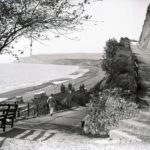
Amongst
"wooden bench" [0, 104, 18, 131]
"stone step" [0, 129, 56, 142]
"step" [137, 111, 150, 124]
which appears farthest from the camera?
"wooden bench" [0, 104, 18, 131]

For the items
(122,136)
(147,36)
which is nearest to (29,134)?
(122,136)

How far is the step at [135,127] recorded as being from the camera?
8.15 meters

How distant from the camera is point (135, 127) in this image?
8.48 m

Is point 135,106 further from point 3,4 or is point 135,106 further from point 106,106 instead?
point 3,4

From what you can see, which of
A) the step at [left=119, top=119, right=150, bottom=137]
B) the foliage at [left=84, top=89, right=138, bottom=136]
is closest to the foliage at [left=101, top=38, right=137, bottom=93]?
the foliage at [left=84, top=89, right=138, bottom=136]

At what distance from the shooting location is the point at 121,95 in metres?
13.3

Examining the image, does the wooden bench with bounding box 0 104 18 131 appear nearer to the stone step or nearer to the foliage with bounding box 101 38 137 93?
the stone step

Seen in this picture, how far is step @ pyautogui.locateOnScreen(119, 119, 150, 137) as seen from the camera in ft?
26.7

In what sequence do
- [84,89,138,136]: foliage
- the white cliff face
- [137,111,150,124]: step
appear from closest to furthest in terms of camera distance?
1. [137,111,150,124]: step
2. [84,89,138,136]: foliage
3. the white cliff face

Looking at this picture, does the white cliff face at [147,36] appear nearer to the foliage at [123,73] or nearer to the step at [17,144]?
the foliage at [123,73]

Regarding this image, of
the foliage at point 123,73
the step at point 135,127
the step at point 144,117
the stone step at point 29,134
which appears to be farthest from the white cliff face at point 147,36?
the step at point 135,127

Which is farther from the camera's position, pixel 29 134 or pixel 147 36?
pixel 147 36

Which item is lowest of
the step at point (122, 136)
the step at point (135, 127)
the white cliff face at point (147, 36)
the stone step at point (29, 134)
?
the stone step at point (29, 134)

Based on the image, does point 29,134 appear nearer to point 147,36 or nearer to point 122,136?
point 122,136
